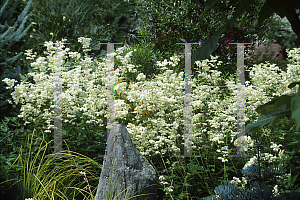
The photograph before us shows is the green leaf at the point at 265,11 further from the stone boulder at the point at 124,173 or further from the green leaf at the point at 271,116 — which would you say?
the stone boulder at the point at 124,173

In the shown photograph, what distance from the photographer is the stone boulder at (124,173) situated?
6.71 ft

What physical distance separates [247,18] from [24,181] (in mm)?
4309

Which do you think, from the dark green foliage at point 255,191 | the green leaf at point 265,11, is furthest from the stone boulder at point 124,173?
the green leaf at point 265,11

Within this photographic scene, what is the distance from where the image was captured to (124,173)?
2066 mm

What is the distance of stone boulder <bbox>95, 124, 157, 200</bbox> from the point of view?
6.71 ft

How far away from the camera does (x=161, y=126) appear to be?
95.4 inches

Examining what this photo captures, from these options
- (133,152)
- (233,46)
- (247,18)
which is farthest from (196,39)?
(133,152)

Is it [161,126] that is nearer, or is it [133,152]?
[133,152]

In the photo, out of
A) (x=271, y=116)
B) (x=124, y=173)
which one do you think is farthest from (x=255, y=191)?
(x=124, y=173)

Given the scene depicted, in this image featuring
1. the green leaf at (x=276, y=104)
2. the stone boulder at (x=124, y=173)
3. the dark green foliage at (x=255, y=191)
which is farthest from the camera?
the stone boulder at (x=124, y=173)

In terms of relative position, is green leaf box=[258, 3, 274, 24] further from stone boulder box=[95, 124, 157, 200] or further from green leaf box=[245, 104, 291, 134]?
stone boulder box=[95, 124, 157, 200]

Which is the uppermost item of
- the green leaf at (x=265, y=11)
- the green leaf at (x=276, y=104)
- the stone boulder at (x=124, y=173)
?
the green leaf at (x=265, y=11)

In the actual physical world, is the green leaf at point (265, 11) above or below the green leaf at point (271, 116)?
above

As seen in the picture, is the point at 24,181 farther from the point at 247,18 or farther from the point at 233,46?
the point at 247,18
